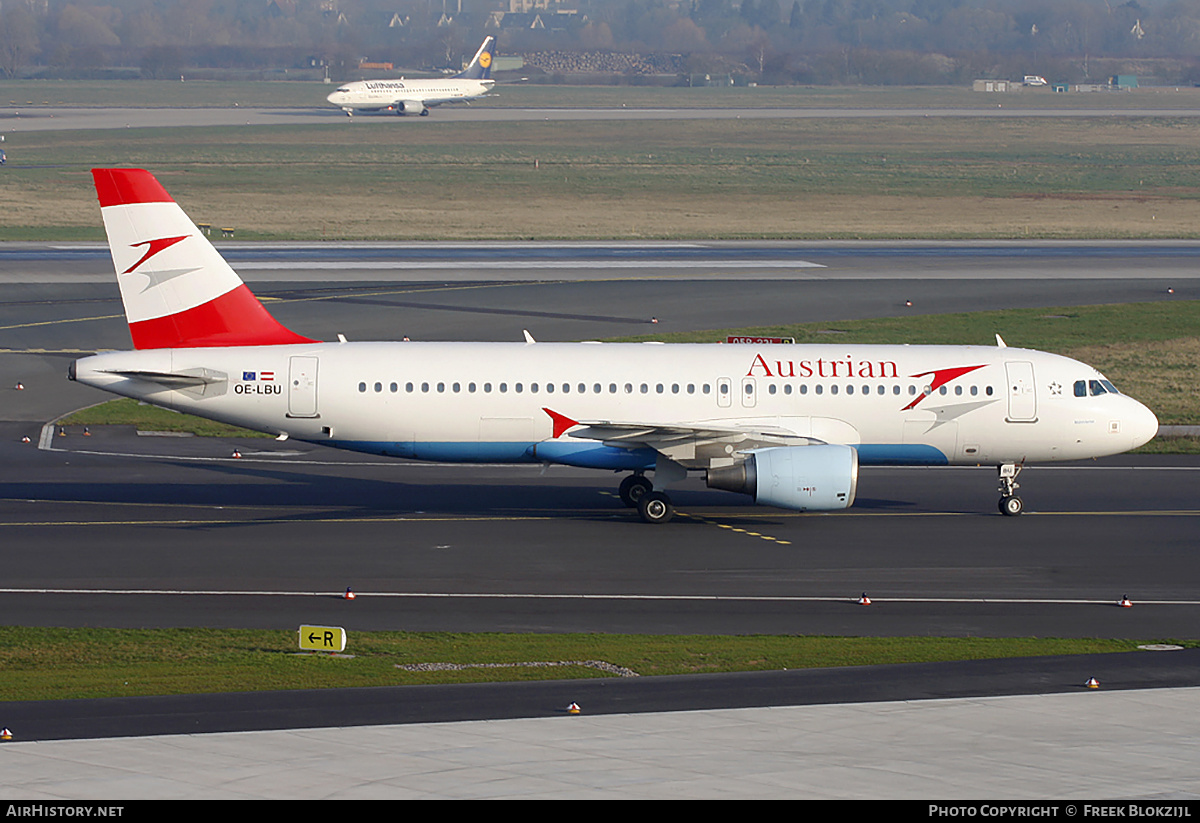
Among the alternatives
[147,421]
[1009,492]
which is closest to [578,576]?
[1009,492]

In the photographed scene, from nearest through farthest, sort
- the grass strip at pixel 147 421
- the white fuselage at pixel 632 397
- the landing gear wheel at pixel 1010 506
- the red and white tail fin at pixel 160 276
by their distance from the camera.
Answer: the white fuselage at pixel 632 397
the red and white tail fin at pixel 160 276
the landing gear wheel at pixel 1010 506
the grass strip at pixel 147 421

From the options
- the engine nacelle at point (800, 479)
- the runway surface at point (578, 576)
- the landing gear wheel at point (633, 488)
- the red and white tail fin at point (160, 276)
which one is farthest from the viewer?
the landing gear wheel at point (633, 488)

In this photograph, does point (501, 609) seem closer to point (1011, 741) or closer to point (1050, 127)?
point (1011, 741)

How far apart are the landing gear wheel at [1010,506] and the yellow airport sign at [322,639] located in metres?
18.9

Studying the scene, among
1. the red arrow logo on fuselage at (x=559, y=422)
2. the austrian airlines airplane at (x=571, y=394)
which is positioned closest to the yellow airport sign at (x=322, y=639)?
the austrian airlines airplane at (x=571, y=394)

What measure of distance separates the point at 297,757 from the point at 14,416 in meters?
32.2

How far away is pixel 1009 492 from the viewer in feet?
123

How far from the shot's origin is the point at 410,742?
770 inches

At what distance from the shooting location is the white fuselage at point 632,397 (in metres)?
35.1

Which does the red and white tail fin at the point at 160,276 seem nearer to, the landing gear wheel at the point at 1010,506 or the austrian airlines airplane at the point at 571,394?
the austrian airlines airplane at the point at 571,394

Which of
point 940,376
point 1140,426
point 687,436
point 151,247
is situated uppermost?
point 151,247

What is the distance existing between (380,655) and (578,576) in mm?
6848

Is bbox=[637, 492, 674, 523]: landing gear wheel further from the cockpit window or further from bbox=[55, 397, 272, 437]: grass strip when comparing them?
bbox=[55, 397, 272, 437]: grass strip

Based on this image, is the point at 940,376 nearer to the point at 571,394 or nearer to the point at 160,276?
the point at 571,394
